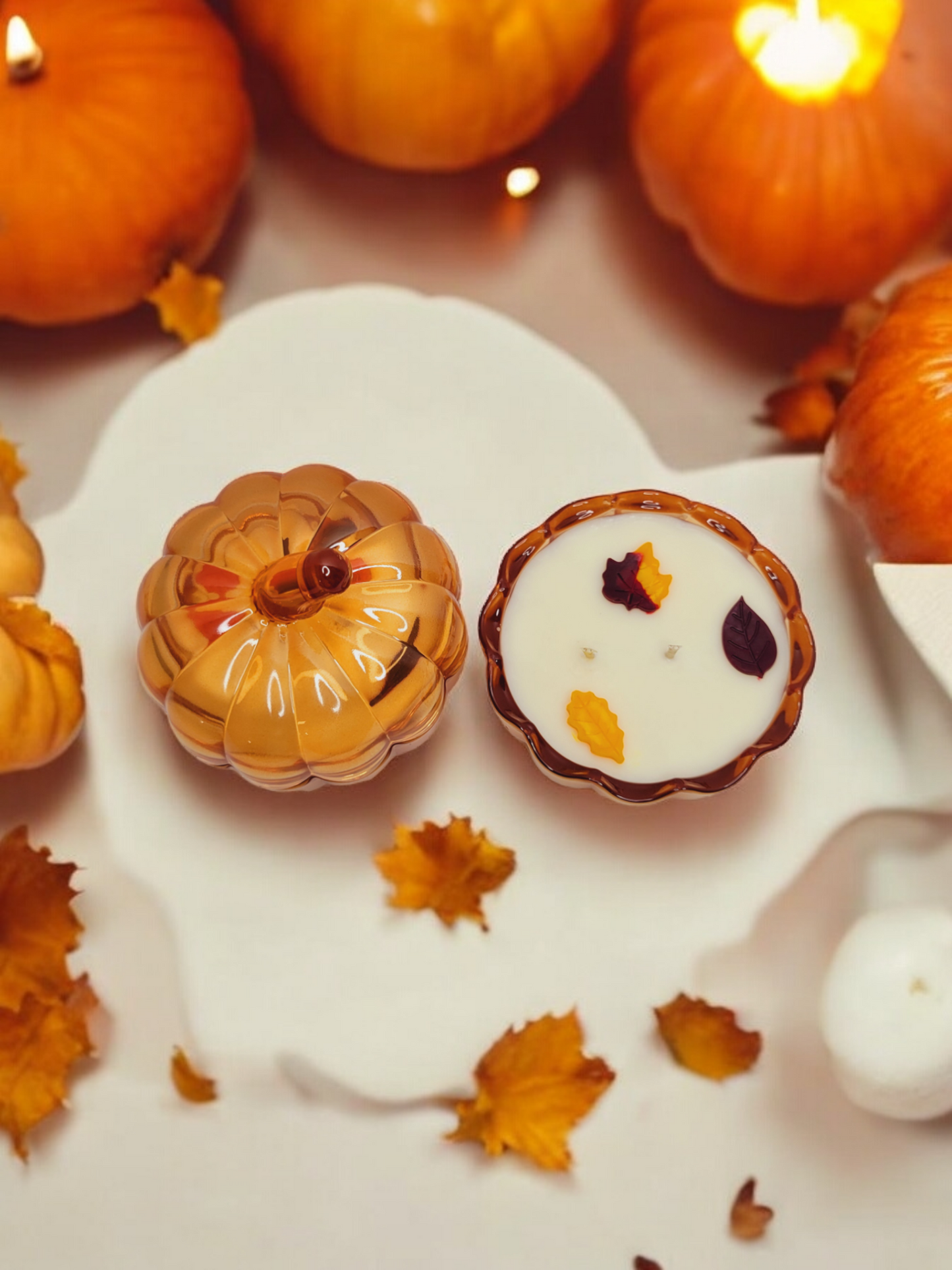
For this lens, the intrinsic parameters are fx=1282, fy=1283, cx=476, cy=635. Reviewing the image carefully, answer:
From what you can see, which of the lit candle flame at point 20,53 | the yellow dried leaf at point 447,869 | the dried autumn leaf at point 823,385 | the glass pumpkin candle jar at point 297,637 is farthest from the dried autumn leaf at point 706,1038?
the lit candle flame at point 20,53

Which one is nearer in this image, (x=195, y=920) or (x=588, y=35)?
(x=195, y=920)

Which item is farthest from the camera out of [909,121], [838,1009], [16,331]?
[16,331]

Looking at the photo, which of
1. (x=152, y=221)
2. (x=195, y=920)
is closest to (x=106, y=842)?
(x=195, y=920)

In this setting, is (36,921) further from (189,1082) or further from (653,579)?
(653,579)

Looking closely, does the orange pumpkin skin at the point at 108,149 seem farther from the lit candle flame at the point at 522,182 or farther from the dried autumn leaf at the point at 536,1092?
the dried autumn leaf at the point at 536,1092

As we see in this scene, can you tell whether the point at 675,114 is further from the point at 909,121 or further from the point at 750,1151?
the point at 750,1151

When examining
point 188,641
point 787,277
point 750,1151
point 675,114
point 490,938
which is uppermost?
point 675,114
